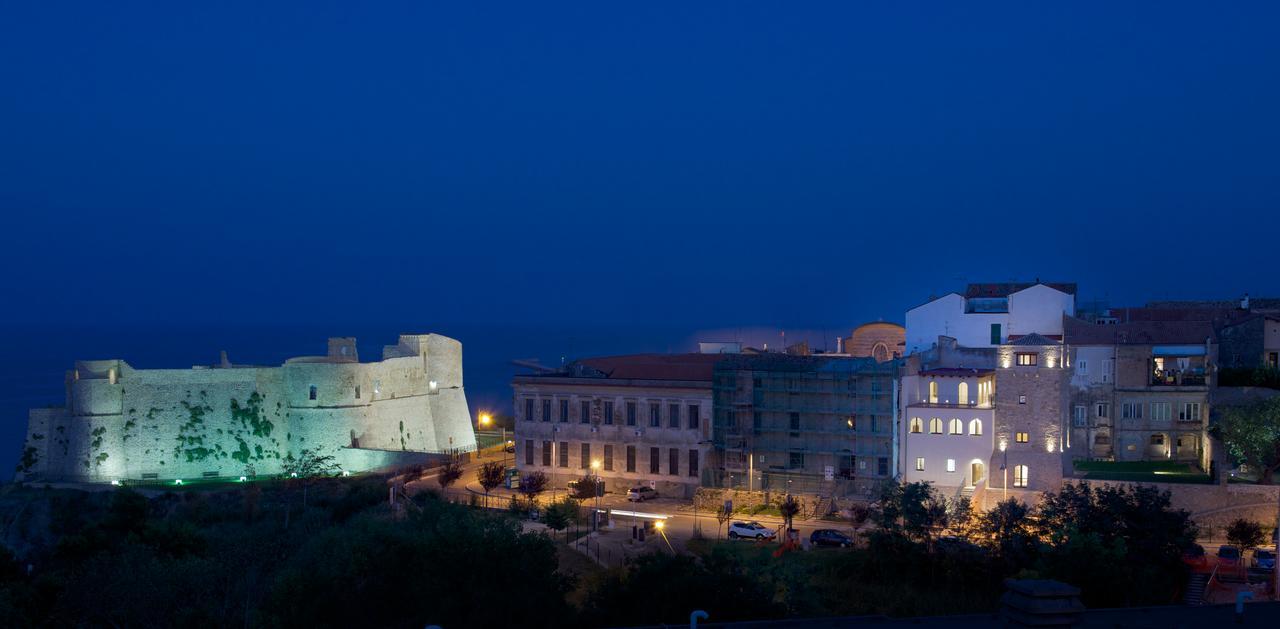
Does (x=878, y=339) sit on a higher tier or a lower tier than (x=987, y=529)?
higher

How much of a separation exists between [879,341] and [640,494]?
14935mm

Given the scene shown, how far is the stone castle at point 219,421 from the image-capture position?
45.5 m

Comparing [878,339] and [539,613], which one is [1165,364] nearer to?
[878,339]

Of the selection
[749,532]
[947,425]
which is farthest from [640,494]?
[947,425]

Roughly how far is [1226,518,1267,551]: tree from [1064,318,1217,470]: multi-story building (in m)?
8.42

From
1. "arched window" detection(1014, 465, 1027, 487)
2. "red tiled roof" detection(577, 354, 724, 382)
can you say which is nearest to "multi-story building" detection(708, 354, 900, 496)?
"red tiled roof" detection(577, 354, 724, 382)

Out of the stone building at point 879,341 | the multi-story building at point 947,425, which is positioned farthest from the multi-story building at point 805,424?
the stone building at point 879,341

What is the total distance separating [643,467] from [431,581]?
20285mm

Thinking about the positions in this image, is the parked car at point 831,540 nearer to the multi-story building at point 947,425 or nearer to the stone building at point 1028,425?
the multi-story building at point 947,425

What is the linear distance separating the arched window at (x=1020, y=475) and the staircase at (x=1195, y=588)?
6.54 metres

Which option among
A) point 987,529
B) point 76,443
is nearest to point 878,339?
point 987,529

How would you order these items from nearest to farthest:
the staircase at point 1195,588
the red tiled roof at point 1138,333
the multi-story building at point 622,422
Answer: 1. the staircase at point 1195,588
2. the multi-story building at point 622,422
3. the red tiled roof at point 1138,333

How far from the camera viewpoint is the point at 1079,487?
32.0m

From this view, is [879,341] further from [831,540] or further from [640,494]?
[831,540]
